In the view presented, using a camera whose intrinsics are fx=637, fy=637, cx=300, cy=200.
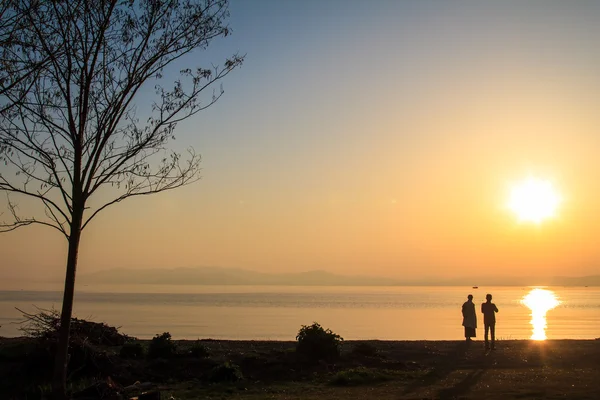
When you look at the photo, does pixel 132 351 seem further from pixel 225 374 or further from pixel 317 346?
pixel 317 346

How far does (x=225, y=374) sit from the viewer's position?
1852 cm

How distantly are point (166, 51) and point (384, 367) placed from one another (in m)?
12.1

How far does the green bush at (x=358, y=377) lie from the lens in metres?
18.2

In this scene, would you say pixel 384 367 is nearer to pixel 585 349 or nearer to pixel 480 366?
pixel 480 366

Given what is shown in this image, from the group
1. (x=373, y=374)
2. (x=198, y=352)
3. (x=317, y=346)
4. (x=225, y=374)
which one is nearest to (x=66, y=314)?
(x=225, y=374)

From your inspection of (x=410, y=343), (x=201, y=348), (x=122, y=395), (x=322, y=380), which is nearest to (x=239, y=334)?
(x=410, y=343)

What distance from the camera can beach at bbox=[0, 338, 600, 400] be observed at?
53.9 ft

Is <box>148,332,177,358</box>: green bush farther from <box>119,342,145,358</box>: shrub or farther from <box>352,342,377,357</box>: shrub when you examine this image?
<box>352,342,377,357</box>: shrub

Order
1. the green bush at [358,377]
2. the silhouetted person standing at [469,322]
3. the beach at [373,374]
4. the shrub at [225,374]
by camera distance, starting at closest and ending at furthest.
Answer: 1. the beach at [373,374]
2. the green bush at [358,377]
3. the shrub at [225,374]
4. the silhouetted person standing at [469,322]

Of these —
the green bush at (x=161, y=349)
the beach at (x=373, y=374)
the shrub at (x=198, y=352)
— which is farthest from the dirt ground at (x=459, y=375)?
the green bush at (x=161, y=349)

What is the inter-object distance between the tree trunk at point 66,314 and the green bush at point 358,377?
24.6 ft

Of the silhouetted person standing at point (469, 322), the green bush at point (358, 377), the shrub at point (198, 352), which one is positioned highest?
the silhouetted person standing at point (469, 322)

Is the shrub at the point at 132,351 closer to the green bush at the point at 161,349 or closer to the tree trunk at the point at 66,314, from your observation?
the green bush at the point at 161,349

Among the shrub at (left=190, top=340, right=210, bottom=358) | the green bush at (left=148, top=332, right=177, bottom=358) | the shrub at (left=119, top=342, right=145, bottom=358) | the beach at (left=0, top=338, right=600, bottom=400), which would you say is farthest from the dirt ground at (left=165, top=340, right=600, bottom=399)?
the shrub at (left=119, top=342, right=145, bottom=358)
